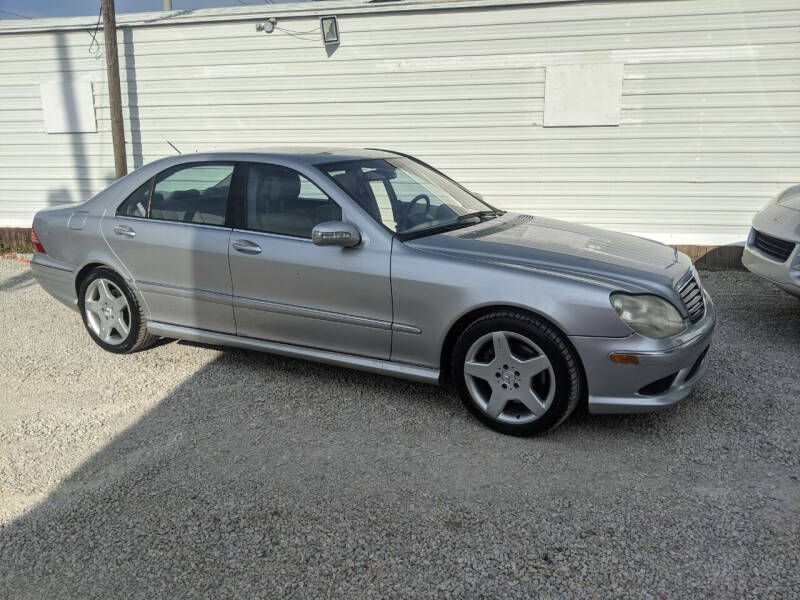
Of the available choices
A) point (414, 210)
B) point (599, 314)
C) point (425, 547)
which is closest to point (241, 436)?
point (425, 547)

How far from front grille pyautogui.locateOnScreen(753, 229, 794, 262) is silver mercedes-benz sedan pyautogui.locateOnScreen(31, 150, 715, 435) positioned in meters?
1.25

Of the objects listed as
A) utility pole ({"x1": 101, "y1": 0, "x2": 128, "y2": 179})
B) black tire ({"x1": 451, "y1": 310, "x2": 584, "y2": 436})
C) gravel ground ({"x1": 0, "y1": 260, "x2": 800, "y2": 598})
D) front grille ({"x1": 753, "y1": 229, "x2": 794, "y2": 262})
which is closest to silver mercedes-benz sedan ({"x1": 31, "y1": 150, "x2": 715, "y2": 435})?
black tire ({"x1": 451, "y1": 310, "x2": 584, "y2": 436})

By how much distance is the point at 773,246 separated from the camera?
495 centimetres

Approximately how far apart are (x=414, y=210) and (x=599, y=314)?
140 cm

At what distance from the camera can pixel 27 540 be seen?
A: 274cm

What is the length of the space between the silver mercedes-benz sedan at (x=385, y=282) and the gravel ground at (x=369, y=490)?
0.29m

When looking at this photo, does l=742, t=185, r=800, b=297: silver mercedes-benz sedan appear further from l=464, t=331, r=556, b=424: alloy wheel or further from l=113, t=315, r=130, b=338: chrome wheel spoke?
l=113, t=315, r=130, b=338: chrome wheel spoke

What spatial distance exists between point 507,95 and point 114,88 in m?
4.88

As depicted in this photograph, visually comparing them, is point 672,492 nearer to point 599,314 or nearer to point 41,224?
point 599,314

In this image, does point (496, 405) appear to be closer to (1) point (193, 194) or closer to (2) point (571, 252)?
(2) point (571, 252)

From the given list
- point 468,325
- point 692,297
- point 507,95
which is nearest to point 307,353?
point 468,325

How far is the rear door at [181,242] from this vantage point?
422cm

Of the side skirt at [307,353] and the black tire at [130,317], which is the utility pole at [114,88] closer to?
the black tire at [130,317]

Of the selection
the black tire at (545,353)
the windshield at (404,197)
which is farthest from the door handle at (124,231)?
the black tire at (545,353)
